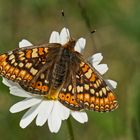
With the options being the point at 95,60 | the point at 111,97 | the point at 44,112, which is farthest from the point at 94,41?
the point at 111,97

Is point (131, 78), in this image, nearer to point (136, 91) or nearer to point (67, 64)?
point (136, 91)

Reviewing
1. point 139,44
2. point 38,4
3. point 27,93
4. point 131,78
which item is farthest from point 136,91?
point 38,4

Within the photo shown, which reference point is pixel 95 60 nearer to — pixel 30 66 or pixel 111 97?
pixel 30 66

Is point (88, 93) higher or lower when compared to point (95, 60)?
lower

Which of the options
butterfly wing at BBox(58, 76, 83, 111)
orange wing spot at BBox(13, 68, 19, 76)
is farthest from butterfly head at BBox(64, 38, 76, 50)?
orange wing spot at BBox(13, 68, 19, 76)

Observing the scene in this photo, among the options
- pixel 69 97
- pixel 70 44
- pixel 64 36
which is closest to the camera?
pixel 69 97

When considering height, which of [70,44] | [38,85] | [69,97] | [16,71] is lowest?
[69,97]

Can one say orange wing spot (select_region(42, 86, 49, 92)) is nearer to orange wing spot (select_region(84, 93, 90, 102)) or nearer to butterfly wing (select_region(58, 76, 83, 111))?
butterfly wing (select_region(58, 76, 83, 111))
